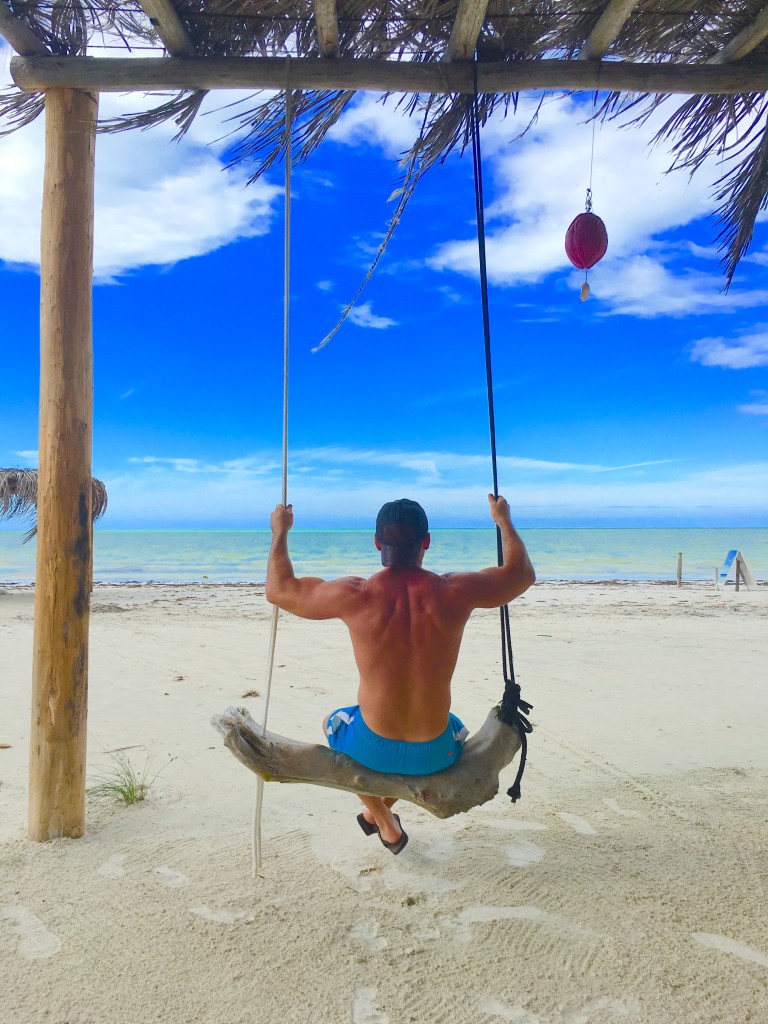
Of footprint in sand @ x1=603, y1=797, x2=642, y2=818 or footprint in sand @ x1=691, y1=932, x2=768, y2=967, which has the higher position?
footprint in sand @ x1=603, y1=797, x2=642, y2=818

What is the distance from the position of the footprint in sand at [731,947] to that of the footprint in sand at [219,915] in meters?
1.52

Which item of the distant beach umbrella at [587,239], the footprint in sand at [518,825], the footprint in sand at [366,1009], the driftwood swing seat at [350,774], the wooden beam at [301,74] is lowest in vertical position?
the footprint in sand at [366,1009]

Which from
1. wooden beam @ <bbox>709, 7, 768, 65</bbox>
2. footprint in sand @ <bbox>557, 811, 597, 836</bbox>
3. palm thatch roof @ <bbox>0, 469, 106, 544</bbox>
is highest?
wooden beam @ <bbox>709, 7, 768, 65</bbox>

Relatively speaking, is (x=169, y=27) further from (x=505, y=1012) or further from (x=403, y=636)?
(x=505, y=1012)

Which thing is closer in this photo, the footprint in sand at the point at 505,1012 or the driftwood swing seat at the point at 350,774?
the footprint in sand at the point at 505,1012

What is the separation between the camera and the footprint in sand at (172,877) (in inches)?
105

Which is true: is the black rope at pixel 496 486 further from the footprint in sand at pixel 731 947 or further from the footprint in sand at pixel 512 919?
the footprint in sand at pixel 731 947

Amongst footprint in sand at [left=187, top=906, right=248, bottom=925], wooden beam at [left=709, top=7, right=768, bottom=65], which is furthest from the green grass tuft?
wooden beam at [left=709, top=7, right=768, bottom=65]

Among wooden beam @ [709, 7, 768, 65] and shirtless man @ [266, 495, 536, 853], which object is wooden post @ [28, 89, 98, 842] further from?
wooden beam @ [709, 7, 768, 65]

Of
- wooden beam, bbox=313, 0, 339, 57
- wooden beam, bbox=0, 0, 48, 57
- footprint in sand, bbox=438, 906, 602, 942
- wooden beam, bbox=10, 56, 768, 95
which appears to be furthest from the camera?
wooden beam, bbox=10, 56, 768, 95

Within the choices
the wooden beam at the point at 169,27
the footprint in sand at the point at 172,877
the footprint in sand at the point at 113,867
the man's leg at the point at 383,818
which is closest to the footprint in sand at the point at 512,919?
the man's leg at the point at 383,818

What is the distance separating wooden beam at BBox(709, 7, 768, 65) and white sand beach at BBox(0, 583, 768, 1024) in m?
3.31

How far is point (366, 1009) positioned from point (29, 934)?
116cm

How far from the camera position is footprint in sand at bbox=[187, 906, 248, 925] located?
2.43 meters
